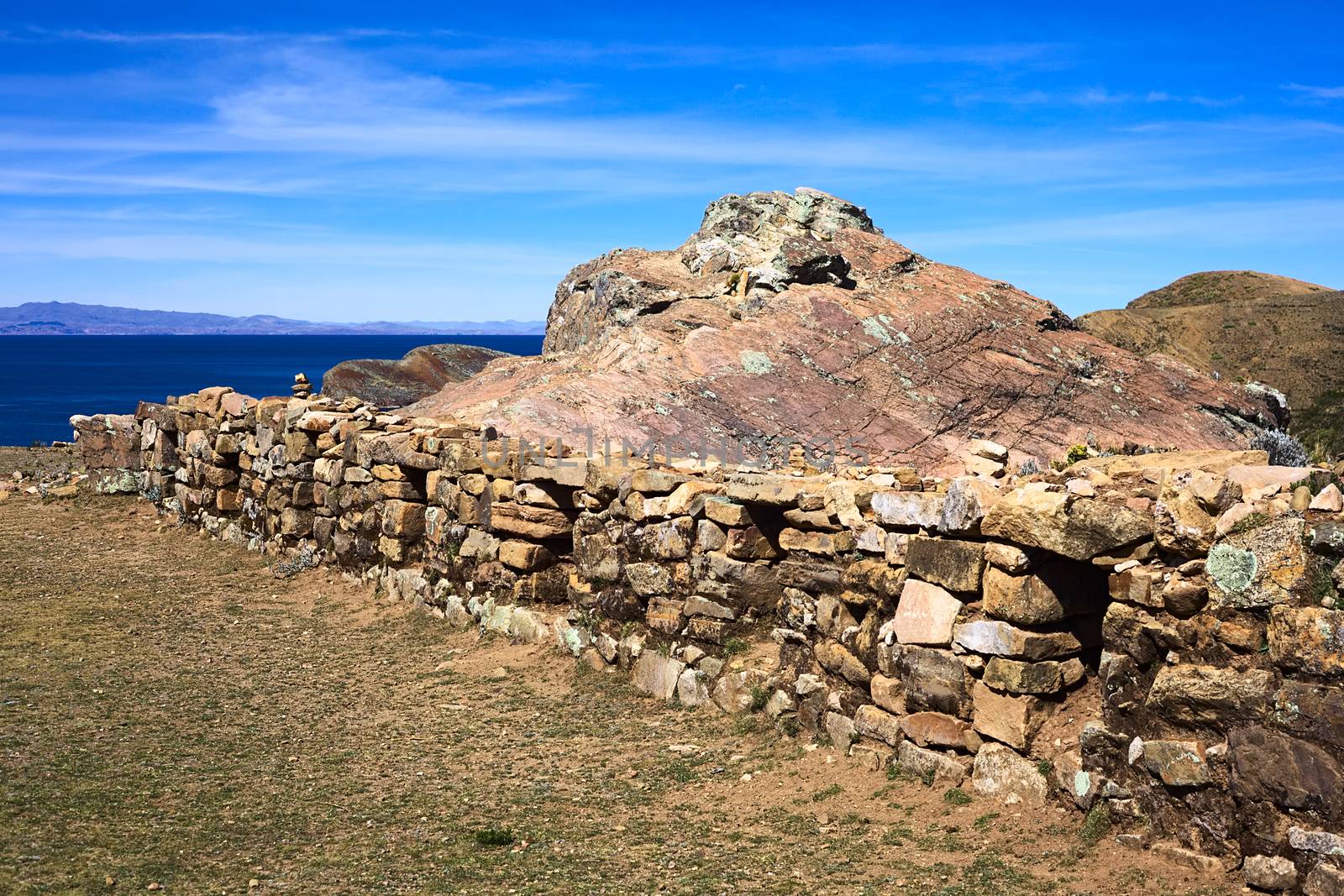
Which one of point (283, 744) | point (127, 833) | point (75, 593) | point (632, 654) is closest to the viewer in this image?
point (127, 833)

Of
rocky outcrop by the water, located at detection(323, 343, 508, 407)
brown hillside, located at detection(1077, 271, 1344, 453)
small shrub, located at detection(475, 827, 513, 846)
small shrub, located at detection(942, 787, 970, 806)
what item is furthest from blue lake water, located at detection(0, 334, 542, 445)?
small shrub, located at detection(942, 787, 970, 806)

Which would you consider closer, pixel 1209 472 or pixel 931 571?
pixel 1209 472

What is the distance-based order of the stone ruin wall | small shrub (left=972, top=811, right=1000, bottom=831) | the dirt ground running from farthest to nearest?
small shrub (left=972, top=811, right=1000, bottom=831)
the dirt ground
the stone ruin wall

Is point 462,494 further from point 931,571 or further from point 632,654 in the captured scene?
point 931,571

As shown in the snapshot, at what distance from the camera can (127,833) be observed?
7539 millimetres

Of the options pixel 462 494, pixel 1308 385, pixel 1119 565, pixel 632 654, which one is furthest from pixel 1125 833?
pixel 1308 385

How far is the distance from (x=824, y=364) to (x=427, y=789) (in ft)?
26.1

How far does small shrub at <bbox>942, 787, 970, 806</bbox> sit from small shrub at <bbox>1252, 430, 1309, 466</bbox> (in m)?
4.68

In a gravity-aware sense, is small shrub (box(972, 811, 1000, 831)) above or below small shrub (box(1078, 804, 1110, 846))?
below

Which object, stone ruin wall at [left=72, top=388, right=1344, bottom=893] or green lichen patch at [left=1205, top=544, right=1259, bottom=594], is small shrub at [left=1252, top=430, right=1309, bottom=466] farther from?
green lichen patch at [left=1205, top=544, right=1259, bottom=594]

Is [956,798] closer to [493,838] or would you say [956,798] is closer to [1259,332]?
[493,838]

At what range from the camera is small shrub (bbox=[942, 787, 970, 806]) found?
7191 millimetres

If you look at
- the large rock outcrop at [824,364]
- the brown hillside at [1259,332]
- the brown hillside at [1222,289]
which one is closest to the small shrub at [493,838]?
the large rock outcrop at [824,364]

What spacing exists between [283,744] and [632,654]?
10.0 feet
